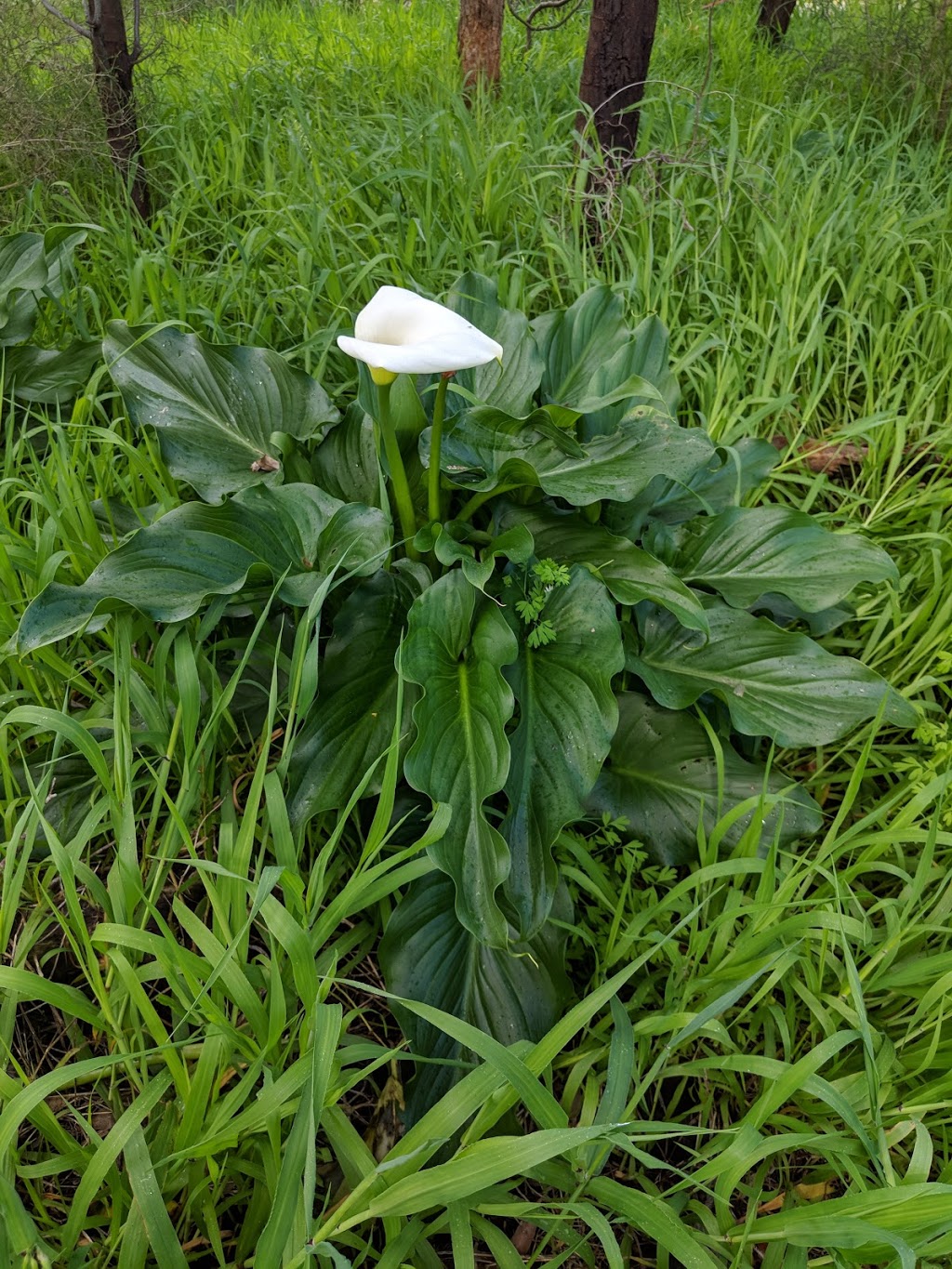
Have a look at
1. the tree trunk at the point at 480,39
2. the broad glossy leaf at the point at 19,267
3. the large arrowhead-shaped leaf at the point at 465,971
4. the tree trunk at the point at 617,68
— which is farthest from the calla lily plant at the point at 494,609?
the tree trunk at the point at 480,39

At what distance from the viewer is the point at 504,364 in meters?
1.46

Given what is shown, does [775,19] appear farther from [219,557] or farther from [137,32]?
[219,557]

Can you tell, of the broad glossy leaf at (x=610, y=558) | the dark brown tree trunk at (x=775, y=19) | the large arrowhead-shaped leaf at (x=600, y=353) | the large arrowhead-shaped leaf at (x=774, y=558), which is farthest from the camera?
the dark brown tree trunk at (x=775, y=19)

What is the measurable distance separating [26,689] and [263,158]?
1840 millimetres

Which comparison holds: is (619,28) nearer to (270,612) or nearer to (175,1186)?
(270,612)

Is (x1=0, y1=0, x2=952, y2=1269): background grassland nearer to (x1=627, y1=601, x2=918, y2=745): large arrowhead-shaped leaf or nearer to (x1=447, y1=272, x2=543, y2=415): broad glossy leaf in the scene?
(x1=627, y1=601, x2=918, y2=745): large arrowhead-shaped leaf

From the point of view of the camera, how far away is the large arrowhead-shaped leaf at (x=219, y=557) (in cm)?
109

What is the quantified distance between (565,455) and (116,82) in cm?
194

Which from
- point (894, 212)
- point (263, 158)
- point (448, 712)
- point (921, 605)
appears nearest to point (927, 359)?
point (894, 212)

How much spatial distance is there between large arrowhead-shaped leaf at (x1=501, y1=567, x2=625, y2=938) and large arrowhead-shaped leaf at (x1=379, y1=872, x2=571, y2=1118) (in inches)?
2.5

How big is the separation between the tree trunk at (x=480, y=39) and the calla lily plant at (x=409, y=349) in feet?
7.46

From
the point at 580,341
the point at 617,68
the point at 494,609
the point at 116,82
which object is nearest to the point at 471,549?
the point at 494,609

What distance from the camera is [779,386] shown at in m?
1.87

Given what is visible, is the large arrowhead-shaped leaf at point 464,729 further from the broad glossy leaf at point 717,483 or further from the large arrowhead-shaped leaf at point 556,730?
the broad glossy leaf at point 717,483
